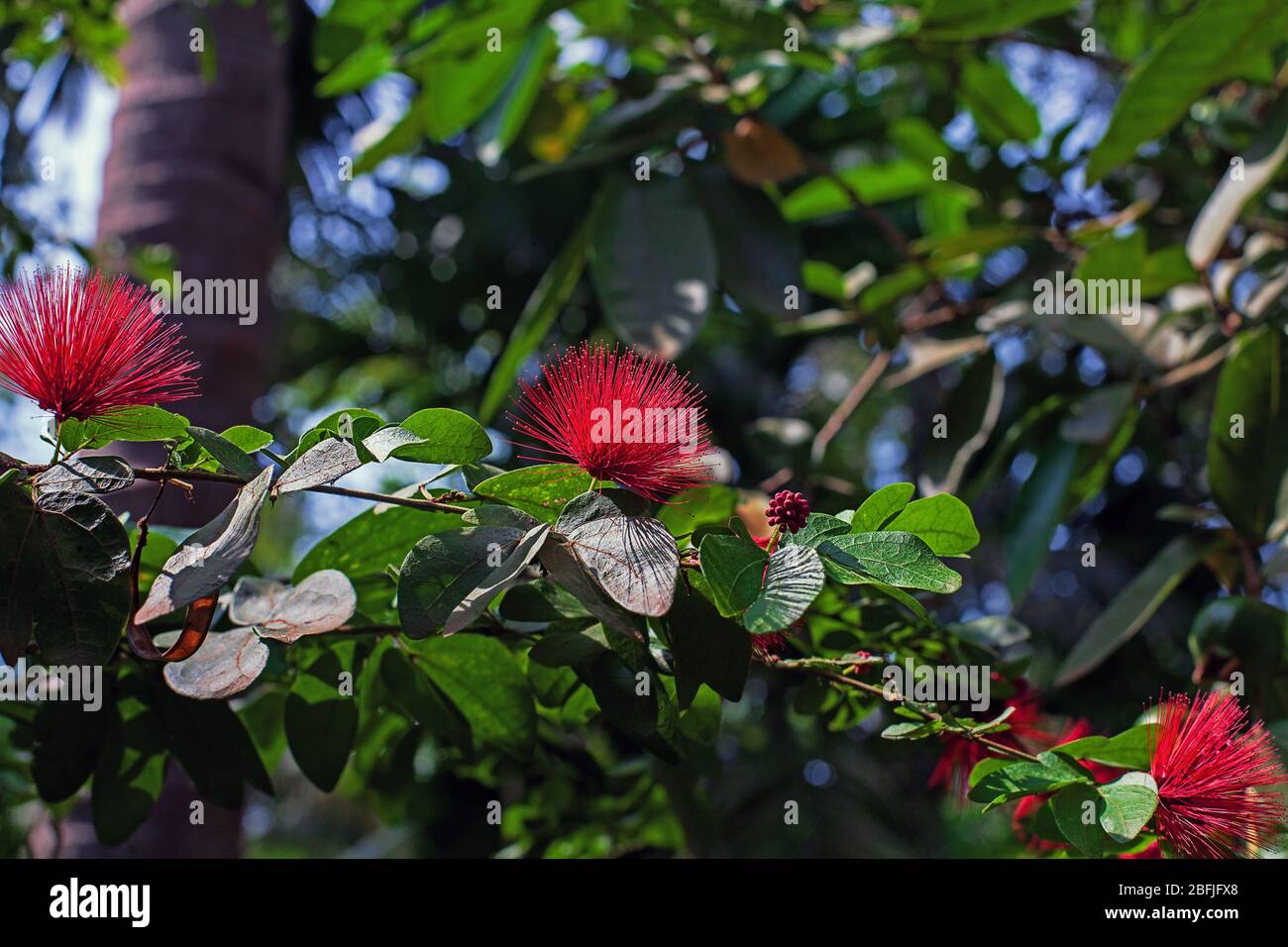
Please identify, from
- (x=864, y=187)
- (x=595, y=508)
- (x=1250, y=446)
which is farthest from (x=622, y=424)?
(x=864, y=187)

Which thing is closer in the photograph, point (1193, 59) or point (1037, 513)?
point (1193, 59)

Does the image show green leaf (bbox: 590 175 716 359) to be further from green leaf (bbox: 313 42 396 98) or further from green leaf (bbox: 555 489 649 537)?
green leaf (bbox: 555 489 649 537)

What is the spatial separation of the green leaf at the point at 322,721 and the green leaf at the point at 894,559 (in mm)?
531

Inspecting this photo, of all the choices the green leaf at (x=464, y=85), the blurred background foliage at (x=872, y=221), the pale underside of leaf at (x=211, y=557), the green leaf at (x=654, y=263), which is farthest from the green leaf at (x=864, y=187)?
the pale underside of leaf at (x=211, y=557)

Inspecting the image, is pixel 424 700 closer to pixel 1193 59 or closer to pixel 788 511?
pixel 788 511

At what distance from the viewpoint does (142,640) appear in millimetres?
816

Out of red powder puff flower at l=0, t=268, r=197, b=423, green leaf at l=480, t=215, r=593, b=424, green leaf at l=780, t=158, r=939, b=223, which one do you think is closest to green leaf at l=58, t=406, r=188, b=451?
red powder puff flower at l=0, t=268, r=197, b=423

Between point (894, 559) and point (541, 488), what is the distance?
10.8 inches

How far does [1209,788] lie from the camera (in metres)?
0.88

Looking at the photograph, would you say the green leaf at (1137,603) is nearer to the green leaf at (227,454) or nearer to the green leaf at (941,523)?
the green leaf at (941,523)

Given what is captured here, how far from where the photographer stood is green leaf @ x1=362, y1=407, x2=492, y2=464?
0.87m

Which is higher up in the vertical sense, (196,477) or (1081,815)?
(196,477)

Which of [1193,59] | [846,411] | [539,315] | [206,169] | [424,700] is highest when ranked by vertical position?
[206,169]

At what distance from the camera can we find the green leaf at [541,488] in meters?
0.88
